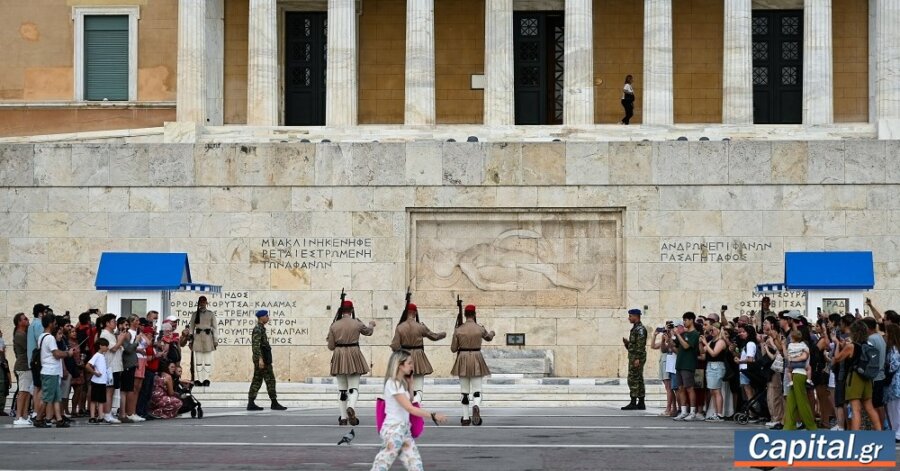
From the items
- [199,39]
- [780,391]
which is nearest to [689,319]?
[780,391]

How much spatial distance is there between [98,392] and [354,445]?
259 inches

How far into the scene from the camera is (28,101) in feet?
173

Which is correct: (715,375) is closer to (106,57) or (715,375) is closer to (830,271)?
(830,271)

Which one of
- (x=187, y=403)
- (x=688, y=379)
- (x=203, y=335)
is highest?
(x=203, y=335)

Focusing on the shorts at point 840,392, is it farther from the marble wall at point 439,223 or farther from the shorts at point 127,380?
the marble wall at point 439,223

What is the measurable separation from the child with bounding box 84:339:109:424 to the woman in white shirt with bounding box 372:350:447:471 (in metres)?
10.5

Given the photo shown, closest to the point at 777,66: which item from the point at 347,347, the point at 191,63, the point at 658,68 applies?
the point at 658,68

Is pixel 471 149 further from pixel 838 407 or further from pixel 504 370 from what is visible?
pixel 838 407

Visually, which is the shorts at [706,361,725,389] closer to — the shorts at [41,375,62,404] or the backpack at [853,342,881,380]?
the backpack at [853,342,881,380]

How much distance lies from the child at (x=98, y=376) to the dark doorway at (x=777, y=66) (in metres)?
28.3

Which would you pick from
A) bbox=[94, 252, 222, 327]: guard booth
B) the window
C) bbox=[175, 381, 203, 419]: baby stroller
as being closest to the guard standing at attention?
bbox=[94, 252, 222, 327]: guard booth

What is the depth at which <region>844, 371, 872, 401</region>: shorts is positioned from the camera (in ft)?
76.9

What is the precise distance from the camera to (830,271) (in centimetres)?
3169

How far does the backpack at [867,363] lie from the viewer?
76.3 feet
